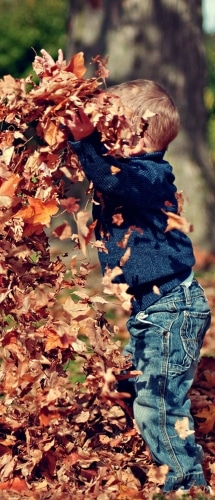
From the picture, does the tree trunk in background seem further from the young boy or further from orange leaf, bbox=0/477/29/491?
orange leaf, bbox=0/477/29/491

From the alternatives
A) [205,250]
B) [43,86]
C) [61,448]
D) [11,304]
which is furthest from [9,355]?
[205,250]

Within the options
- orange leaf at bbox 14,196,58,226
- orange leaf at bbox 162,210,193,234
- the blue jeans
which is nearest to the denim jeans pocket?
the blue jeans

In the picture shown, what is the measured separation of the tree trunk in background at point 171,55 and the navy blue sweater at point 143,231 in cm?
622

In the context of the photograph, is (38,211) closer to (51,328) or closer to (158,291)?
(51,328)

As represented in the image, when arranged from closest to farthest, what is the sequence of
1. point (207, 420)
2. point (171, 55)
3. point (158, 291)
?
point (158, 291), point (207, 420), point (171, 55)

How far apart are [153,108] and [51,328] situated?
1.06 m

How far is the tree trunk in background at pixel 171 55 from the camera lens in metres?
10.0

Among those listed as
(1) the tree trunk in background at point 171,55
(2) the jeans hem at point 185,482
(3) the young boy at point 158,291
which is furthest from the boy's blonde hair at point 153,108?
(1) the tree trunk in background at point 171,55

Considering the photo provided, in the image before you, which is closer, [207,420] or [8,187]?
[8,187]

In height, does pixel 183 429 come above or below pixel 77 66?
below

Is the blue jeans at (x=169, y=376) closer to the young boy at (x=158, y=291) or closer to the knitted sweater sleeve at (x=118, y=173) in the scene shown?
the young boy at (x=158, y=291)

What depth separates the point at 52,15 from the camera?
69.7 feet

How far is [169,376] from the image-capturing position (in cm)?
385

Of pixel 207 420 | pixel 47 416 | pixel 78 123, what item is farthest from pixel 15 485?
pixel 78 123
